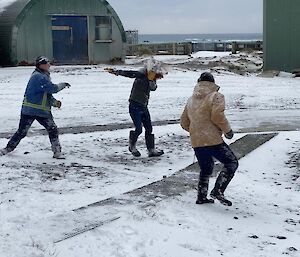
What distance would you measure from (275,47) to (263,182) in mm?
17573

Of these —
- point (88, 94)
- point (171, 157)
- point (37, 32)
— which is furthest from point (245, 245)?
point (37, 32)

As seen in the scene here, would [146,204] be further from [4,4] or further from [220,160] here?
[4,4]

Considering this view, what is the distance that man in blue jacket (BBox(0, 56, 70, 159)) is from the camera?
27.9ft

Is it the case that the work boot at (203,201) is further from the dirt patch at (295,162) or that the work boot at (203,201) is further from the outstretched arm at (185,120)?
the dirt patch at (295,162)

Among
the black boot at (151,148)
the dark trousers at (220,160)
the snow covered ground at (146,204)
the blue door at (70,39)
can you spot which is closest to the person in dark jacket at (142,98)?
the black boot at (151,148)

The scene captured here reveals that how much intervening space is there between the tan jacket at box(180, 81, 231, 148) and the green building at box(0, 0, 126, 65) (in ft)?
76.1

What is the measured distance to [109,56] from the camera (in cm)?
3155

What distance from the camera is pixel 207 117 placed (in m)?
6.31

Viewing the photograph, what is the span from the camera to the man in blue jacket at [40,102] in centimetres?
849

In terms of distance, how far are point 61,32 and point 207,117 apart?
998 inches

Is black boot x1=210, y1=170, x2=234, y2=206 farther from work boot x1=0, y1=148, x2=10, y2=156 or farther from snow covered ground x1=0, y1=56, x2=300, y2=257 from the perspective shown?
work boot x1=0, y1=148, x2=10, y2=156

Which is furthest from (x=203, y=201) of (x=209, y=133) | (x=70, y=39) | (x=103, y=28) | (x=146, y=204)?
(x=103, y=28)

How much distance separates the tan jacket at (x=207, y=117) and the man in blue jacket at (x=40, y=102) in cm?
288

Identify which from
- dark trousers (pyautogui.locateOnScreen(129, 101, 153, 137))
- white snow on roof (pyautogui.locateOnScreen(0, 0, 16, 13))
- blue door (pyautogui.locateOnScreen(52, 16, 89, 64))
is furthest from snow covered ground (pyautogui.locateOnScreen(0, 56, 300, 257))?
white snow on roof (pyautogui.locateOnScreen(0, 0, 16, 13))
